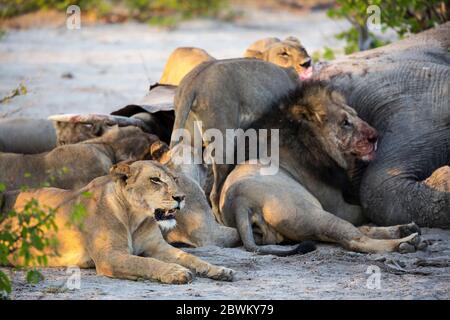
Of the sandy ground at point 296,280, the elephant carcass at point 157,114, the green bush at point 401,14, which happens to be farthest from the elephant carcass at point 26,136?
the green bush at point 401,14

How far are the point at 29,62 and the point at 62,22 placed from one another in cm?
352

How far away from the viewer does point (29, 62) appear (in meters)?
14.5

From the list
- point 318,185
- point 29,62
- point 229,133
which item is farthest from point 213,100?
point 29,62

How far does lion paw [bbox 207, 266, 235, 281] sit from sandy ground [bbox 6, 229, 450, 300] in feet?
0.15

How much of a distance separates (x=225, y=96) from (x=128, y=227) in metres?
1.63

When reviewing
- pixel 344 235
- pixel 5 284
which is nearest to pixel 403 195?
pixel 344 235

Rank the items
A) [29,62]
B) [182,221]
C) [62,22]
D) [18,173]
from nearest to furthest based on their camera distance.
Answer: [182,221]
[18,173]
[29,62]
[62,22]

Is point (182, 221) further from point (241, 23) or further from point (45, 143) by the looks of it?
point (241, 23)

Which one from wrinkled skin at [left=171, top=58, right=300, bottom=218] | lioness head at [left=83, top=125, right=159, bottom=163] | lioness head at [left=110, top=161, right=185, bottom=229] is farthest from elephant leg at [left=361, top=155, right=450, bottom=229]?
lioness head at [left=110, top=161, right=185, bottom=229]

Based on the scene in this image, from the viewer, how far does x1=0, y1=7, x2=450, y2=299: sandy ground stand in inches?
229

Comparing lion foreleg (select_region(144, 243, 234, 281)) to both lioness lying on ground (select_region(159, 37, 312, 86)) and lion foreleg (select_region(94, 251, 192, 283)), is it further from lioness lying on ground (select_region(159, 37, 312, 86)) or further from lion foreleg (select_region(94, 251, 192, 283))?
lioness lying on ground (select_region(159, 37, 312, 86))

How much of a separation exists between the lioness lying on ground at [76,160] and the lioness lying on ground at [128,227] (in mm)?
976

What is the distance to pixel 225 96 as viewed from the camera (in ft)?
25.2

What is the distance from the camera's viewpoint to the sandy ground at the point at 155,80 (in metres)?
5.80
